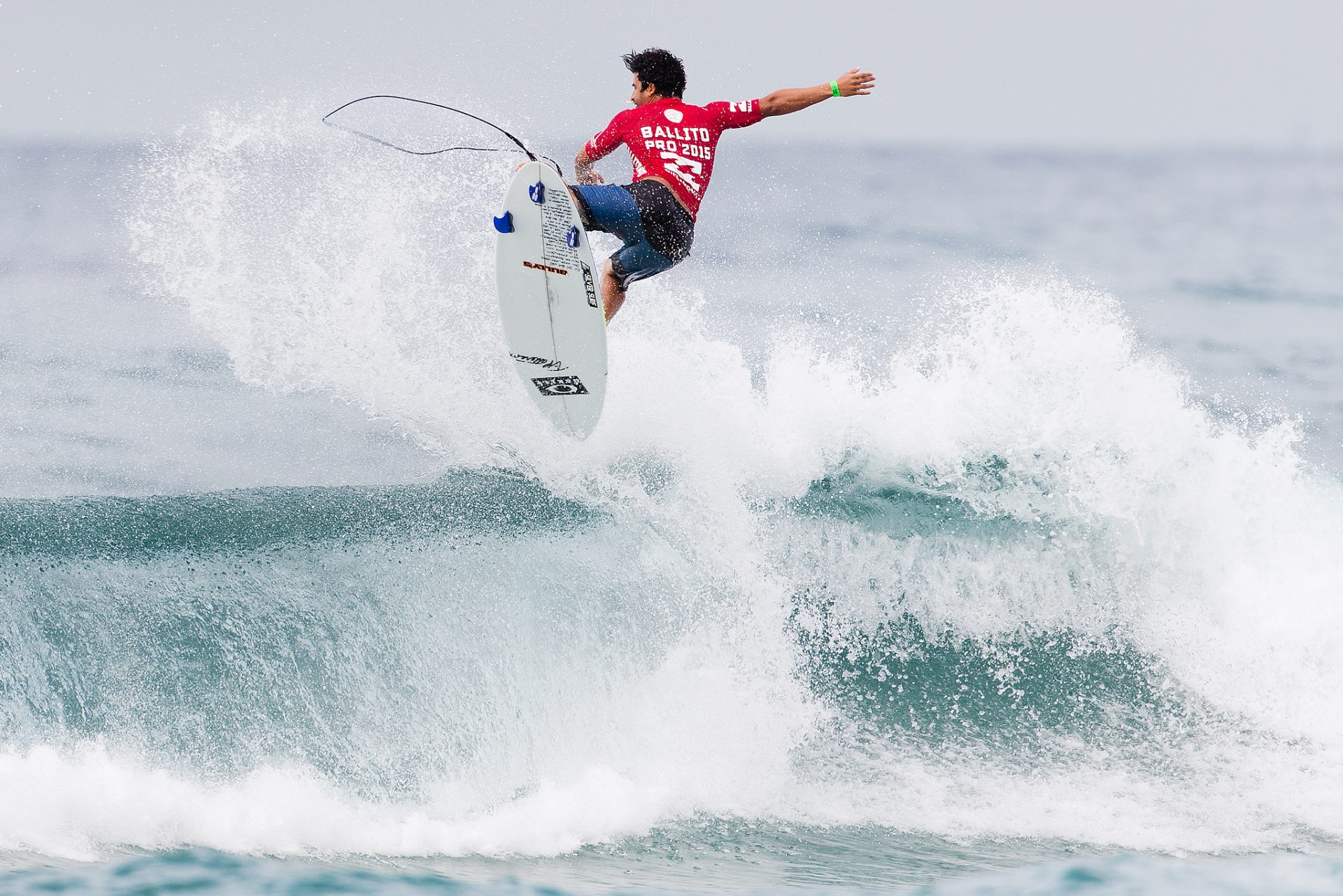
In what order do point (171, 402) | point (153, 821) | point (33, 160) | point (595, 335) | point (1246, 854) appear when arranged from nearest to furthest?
point (153, 821) → point (1246, 854) → point (595, 335) → point (171, 402) → point (33, 160)

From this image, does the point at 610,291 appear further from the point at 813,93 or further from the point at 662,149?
the point at 813,93

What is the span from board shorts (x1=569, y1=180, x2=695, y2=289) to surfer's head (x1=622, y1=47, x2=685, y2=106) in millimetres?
475

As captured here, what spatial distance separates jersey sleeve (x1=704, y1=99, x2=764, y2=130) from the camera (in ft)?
20.8

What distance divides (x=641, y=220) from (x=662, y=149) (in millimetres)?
418

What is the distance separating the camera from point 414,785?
16.4ft

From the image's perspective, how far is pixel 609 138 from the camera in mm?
6422

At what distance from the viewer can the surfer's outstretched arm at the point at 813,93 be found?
6195 mm

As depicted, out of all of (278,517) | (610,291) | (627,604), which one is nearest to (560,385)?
(610,291)

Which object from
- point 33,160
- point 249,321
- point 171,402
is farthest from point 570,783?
point 33,160

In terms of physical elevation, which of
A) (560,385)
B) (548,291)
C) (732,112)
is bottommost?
(560,385)

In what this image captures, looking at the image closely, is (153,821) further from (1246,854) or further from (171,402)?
(171,402)

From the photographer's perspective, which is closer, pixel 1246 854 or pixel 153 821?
pixel 153 821

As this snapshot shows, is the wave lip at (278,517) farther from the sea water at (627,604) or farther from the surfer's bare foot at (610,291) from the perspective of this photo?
the surfer's bare foot at (610,291)

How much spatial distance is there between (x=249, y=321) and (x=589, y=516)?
256 cm
